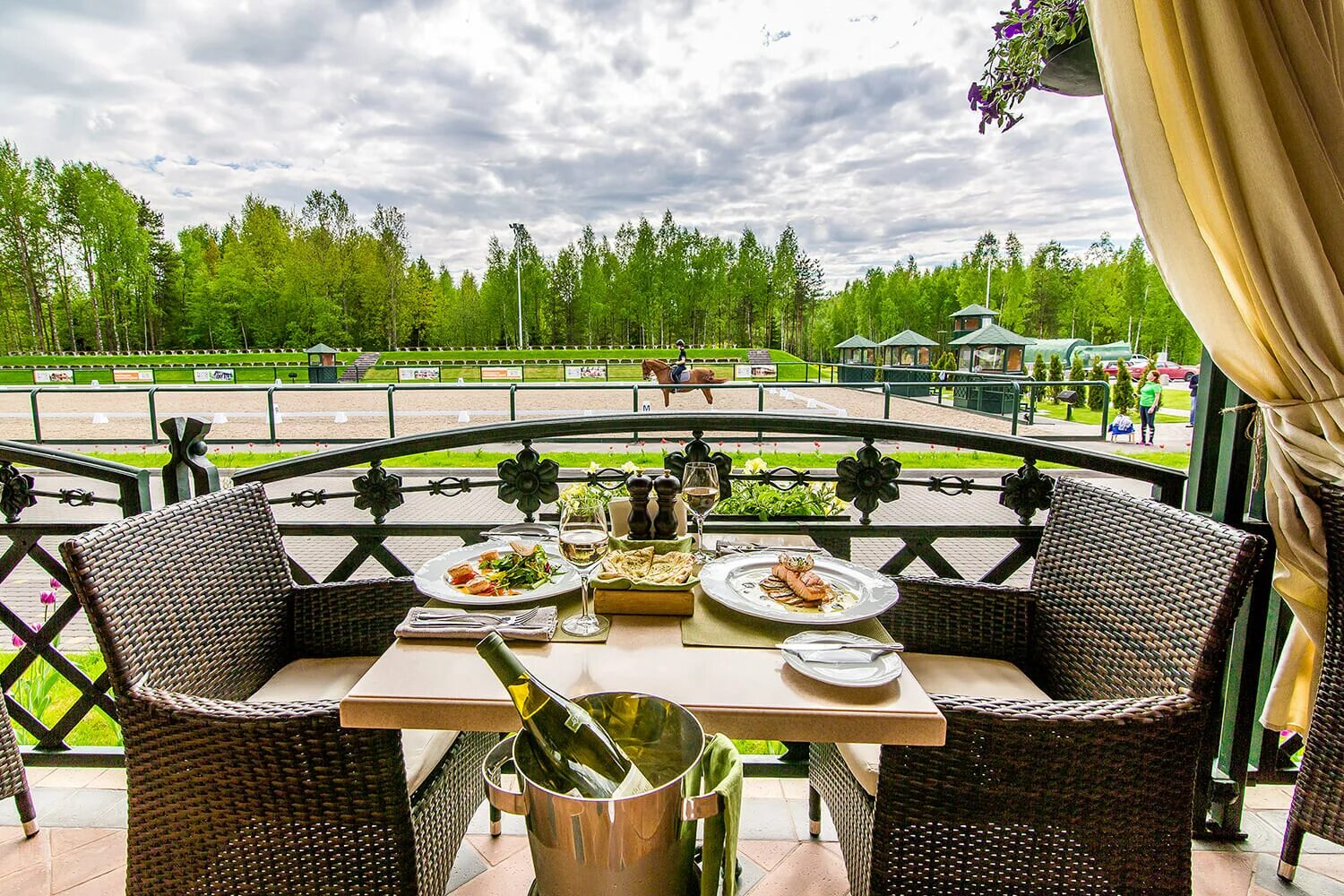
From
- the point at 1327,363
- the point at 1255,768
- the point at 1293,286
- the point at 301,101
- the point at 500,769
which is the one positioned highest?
the point at 301,101

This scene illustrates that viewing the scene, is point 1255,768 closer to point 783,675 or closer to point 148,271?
point 783,675

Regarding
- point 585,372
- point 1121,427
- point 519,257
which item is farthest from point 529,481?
point 519,257

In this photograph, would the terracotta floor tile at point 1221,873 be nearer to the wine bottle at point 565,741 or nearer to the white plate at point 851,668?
the white plate at point 851,668

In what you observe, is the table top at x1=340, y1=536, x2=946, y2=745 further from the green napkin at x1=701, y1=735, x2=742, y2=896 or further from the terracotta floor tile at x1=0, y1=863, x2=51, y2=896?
the terracotta floor tile at x1=0, y1=863, x2=51, y2=896

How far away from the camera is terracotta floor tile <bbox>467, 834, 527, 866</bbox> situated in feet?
4.66

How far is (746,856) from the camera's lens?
1.42 meters

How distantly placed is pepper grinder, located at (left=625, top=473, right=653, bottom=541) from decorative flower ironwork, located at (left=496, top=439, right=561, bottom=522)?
2.09 ft

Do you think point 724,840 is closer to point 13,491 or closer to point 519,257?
point 13,491

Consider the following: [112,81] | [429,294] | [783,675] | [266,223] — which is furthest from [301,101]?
[429,294]

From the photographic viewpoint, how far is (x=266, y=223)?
26.6m

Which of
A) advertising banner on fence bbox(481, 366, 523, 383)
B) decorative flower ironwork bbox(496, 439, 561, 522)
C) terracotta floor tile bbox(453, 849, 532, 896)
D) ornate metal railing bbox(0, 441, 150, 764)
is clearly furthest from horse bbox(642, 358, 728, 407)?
terracotta floor tile bbox(453, 849, 532, 896)

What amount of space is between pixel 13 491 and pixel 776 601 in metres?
2.02

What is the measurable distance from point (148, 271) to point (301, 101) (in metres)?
14.7

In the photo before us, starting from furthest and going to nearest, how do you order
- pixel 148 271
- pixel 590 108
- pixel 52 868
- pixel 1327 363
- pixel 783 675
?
1. pixel 148 271
2. pixel 590 108
3. pixel 52 868
4. pixel 1327 363
5. pixel 783 675
